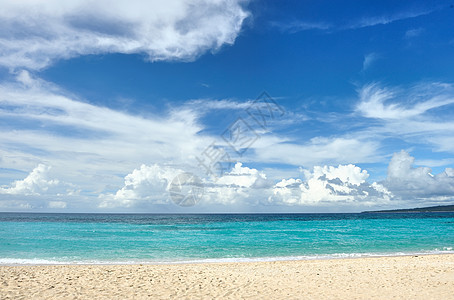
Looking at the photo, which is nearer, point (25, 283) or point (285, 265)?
point (25, 283)

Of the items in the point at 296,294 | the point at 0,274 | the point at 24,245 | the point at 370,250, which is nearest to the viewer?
the point at 296,294

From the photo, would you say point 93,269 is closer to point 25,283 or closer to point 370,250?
point 25,283

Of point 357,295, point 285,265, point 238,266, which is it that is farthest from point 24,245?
point 357,295

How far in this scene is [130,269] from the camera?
1526 centimetres

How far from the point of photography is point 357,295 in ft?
34.9

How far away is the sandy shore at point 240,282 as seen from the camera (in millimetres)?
10688

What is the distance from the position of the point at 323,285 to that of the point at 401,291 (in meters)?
2.65

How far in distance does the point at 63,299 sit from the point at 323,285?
920cm

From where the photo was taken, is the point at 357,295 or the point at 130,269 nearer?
the point at 357,295

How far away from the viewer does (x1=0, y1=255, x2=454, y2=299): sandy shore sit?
1069cm

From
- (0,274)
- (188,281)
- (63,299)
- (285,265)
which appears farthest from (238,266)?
(0,274)

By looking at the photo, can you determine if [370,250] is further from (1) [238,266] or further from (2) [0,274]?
(2) [0,274]

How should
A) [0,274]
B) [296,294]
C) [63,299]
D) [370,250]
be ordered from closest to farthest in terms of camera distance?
[63,299]
[296,294]
[0,274]
[370,250]

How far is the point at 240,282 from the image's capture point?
1248cm
